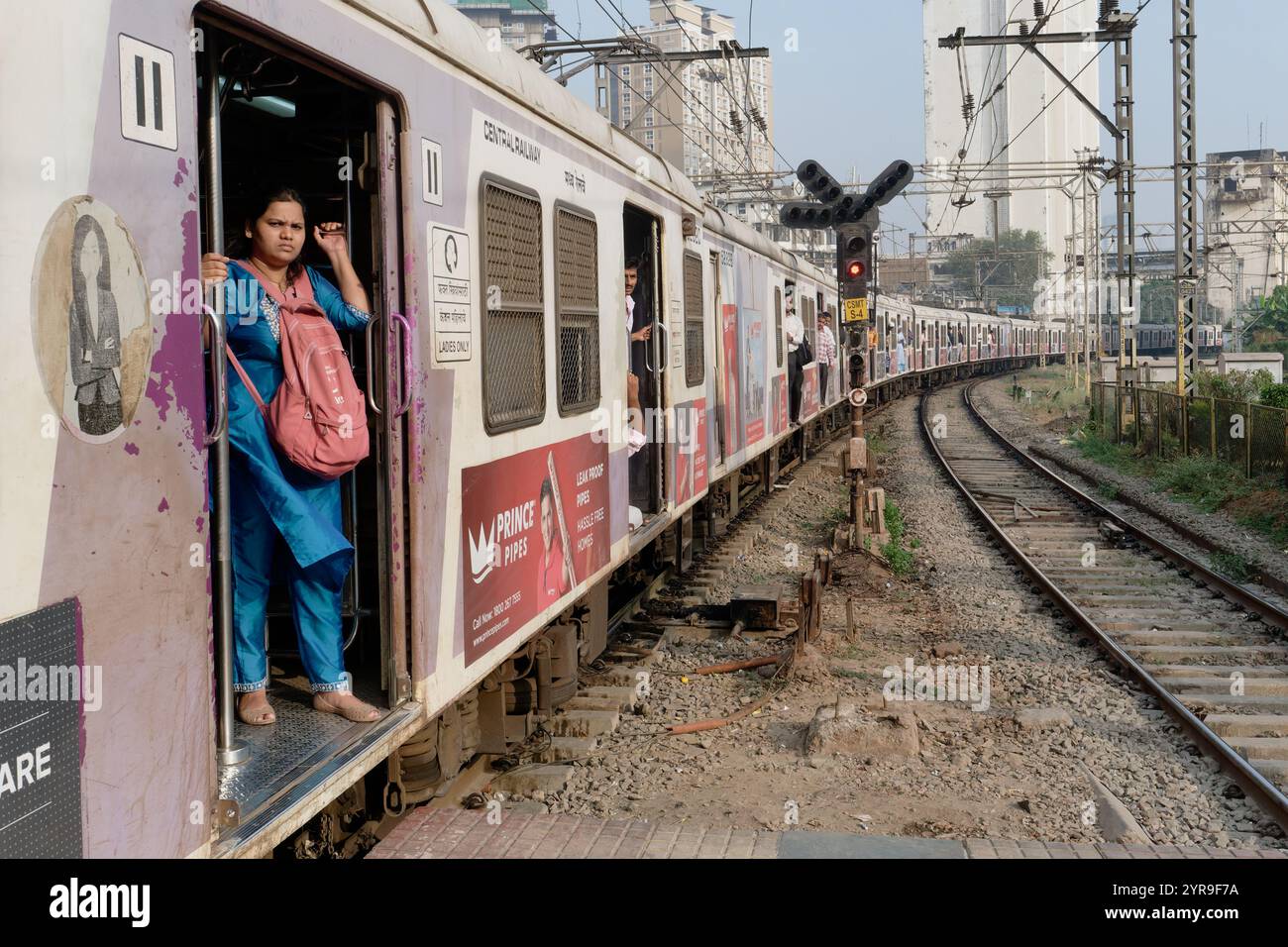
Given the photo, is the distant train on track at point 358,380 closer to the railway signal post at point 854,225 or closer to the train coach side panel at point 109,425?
the train coach side panel at point 109,425

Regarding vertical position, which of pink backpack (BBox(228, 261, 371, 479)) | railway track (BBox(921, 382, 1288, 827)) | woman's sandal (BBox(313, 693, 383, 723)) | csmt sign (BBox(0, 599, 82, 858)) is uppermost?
pink backpack (BBox(228, 261, 371, 479))

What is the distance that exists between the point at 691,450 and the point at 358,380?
5261mm

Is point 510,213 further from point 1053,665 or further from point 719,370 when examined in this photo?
point 719,370

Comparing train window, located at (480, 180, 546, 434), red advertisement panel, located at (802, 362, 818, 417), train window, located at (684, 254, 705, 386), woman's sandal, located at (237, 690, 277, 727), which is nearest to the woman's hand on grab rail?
woman's sandal, located at (237, 690, 277, 727)

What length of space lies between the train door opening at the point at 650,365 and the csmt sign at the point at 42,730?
6.08 m

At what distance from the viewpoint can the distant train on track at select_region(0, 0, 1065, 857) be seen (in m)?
2.44

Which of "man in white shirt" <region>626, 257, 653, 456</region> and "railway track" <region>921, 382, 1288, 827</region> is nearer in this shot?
"railway track" <region>921, 382, 1288, 827</region>

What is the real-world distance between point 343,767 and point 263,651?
1.87 ft

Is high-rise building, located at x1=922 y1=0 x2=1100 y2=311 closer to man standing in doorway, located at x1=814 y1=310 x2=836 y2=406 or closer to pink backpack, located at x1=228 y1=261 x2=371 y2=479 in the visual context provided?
man standing in doorway, located at x1=814 y1=310 x2=836 y2=406

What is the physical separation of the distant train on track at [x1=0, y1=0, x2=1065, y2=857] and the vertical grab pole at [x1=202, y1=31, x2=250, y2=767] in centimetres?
1

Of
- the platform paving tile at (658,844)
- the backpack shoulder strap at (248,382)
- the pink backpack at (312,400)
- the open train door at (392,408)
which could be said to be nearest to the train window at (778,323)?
the platform paving tile at (658,844)

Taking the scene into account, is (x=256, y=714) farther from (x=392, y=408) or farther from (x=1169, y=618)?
(x=1169, y=618)

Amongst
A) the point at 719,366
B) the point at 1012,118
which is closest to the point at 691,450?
the point at 719,366

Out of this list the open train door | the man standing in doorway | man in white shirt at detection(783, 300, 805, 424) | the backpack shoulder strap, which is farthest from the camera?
the man standing in doorway
